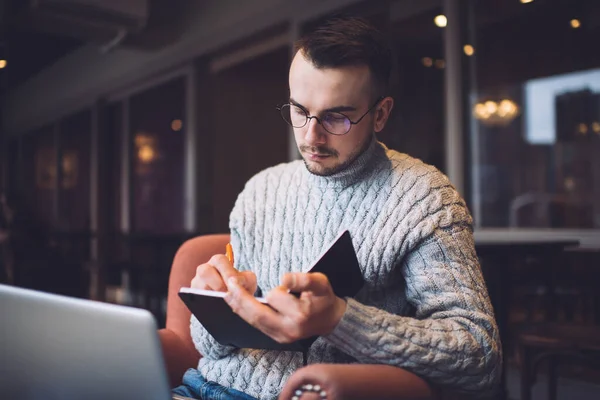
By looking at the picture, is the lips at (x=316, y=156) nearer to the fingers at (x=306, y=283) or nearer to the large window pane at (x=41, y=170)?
the fingers at (x=306, y=283)

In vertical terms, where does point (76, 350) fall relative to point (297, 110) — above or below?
below

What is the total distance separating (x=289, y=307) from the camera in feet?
2.87

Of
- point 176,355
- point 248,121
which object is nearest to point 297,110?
point 176,355

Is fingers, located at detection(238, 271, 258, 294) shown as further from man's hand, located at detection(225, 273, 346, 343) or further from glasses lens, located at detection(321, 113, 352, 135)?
glasses lens, located at detection(321, 113, 352, 135)

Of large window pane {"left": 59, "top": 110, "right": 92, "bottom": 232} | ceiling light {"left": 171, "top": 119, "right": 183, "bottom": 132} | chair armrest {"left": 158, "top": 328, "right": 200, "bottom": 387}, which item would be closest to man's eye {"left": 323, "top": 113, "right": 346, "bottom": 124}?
chair armrest {"left": 158, "top": 328, "right": 200, "bottom": 387}

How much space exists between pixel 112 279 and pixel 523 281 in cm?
579

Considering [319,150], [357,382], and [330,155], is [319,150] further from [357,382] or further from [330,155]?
[357,382]

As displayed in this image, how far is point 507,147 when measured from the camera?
5113 mm

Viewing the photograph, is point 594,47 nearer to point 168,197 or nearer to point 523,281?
point 523,281

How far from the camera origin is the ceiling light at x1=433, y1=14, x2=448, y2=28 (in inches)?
133

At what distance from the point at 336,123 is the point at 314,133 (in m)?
0.05

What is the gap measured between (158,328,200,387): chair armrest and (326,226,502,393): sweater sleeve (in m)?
0.63

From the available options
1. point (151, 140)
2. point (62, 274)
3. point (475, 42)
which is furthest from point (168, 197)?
point (475, 42)

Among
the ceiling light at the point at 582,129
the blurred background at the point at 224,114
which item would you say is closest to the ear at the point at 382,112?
the blurred background at the point at 224,114
